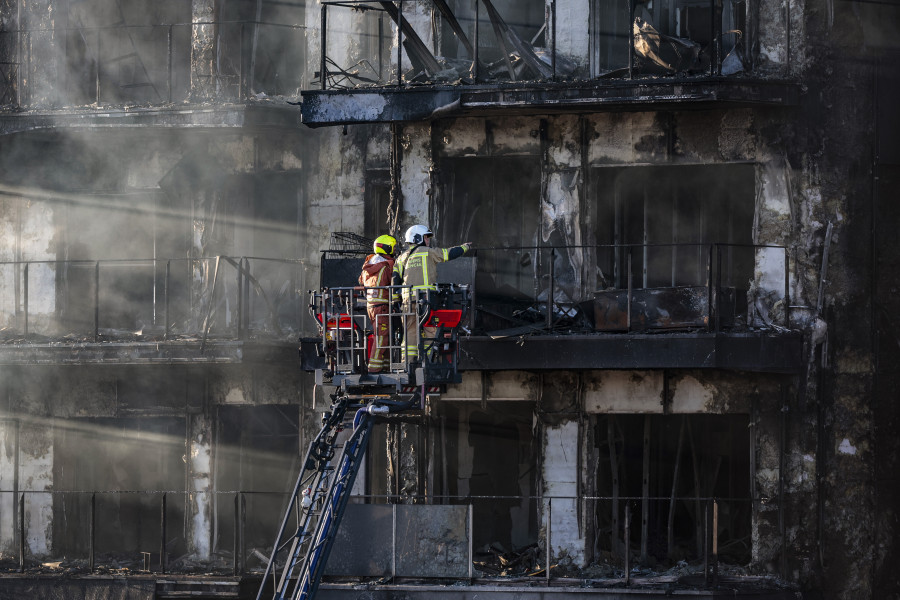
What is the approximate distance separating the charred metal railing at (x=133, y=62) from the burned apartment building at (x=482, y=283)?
0.05 meters

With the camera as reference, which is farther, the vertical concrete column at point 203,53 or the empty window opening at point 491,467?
the vertical concrete column at point 203,53

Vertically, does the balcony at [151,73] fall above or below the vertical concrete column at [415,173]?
above

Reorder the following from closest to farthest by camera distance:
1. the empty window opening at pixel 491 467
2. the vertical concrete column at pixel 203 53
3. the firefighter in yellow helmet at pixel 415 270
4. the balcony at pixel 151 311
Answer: the firefighter in yellow helmet at pixel 415 270, the empty window opening at pixel 491 467, the balcony at pixel 151 311, the vertical concrete column at pixel 203 53

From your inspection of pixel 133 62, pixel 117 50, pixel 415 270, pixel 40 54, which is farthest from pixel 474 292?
pixel 40 54

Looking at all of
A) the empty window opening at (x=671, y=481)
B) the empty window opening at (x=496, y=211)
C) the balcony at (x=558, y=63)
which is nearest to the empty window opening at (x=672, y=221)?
the empty window opening at (x=496, y=211)

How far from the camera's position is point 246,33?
19688 millimetres

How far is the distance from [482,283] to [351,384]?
147 inches

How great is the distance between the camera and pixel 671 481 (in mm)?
17312

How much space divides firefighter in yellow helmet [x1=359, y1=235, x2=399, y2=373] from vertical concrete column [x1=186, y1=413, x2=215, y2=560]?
6130mm

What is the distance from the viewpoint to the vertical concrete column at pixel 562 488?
17.2 m

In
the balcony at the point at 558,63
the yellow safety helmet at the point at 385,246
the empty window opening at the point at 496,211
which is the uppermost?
the balcony at the point at 558,63

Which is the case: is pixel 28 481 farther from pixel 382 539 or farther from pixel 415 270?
pixel 415 270

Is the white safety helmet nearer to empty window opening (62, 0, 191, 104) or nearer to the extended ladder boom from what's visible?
the extended ladder boom

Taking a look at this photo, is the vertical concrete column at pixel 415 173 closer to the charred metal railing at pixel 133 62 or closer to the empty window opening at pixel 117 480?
the charred metal railing at pixel 133 62
